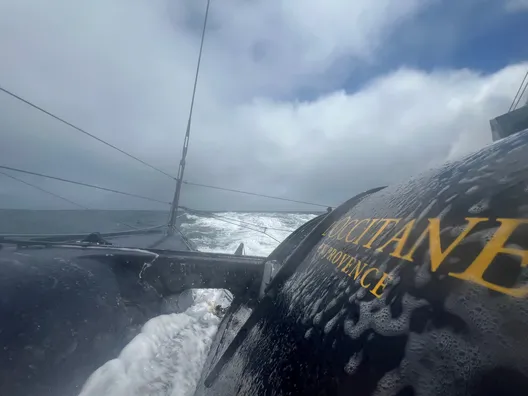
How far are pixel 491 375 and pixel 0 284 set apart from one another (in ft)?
12.3

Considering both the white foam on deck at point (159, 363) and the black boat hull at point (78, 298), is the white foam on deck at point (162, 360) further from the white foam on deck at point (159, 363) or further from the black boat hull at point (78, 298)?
the black boat hull at point (78, 298)

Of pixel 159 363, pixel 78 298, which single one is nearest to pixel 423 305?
pixel 78 298

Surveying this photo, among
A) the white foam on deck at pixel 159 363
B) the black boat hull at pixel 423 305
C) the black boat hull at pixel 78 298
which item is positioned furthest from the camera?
the white foam on deck at pixel 159 363

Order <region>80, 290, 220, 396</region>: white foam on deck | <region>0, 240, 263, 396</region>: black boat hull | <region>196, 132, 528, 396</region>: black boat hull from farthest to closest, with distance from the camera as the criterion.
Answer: <region>80, 290, 220, 396</region>: white foam on deck → <region>0, 240, 263, 396</region>: black boat hull → <region>196, 132, 528, 396</region>: black boat hull

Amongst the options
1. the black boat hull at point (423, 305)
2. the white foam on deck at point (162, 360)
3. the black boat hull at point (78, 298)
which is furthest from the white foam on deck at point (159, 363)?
the black boat hull at point (423, 305)

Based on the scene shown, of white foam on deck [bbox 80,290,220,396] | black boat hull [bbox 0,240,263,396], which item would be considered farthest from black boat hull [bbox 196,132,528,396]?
black boat hull [bbox 0,240,263,396]

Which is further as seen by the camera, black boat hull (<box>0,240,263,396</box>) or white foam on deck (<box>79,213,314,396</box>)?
white foam on deck (<box>79,213,314,396</box>)

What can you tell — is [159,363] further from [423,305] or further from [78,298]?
[423,305]

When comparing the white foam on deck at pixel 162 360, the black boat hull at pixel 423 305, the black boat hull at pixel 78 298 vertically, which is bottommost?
the white foam on deck at pixel 162 360

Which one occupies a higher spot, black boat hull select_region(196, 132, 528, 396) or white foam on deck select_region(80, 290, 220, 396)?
black boat hull select_region(196, 132, 528, 396)

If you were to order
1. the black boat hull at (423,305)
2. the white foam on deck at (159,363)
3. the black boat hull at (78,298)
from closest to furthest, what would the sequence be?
the black boat hull at (423,305) < the black boat hull at (78,298) < the white foam on deck at (159,363)

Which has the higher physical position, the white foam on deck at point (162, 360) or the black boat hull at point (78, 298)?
the black boat hull at point (78, 298)

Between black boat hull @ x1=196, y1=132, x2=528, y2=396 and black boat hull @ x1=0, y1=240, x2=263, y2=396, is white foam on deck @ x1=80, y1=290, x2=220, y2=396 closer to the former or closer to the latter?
black boat hull @ x1=0, y1=240, x2=263, y2=396

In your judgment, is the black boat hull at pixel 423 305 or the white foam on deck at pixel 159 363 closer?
the black boat hull at pixel 423 305
